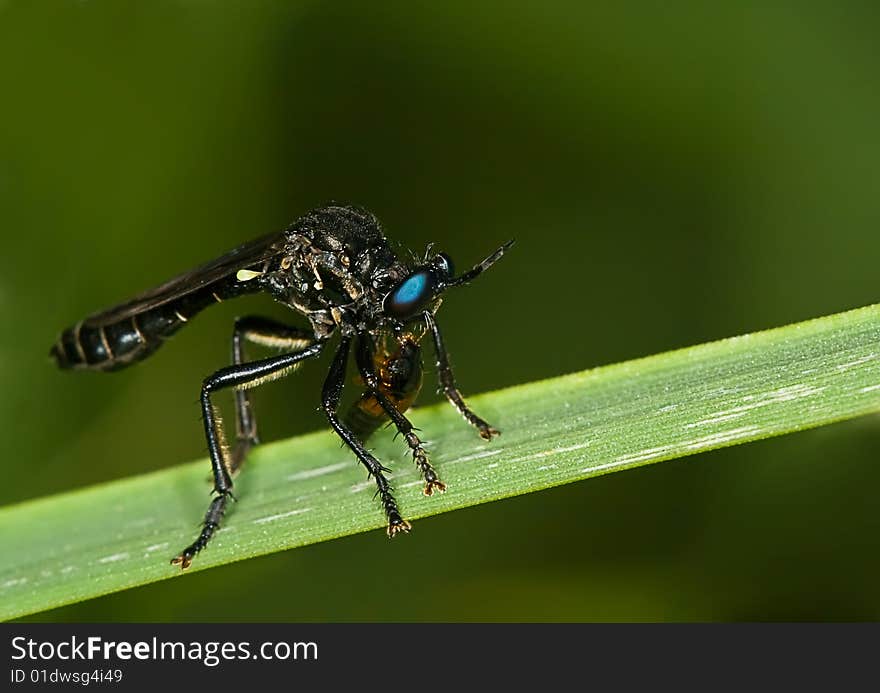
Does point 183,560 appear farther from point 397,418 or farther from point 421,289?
point 421,289

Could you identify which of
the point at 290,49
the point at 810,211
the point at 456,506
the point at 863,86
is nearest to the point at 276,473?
the point at 456,506

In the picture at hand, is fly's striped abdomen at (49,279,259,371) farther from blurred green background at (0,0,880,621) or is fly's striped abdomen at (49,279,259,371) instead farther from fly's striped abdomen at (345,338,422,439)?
fly's striped abdomen at (345,338,422,439)

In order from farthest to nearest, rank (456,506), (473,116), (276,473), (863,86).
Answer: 1. (473,116)
2. (863,86)
3. (276,473)
4. (456,506)

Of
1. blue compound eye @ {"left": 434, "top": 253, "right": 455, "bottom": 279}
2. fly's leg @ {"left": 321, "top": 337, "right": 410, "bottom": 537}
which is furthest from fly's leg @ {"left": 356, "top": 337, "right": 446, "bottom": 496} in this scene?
blue compound eye @ {"left": 434, "top": 253, "right": 455, "bottom": 279}

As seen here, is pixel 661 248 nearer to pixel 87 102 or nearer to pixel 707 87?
pixel 707 87

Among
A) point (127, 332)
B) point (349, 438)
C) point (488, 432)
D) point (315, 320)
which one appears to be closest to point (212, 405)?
point (315, 320)
